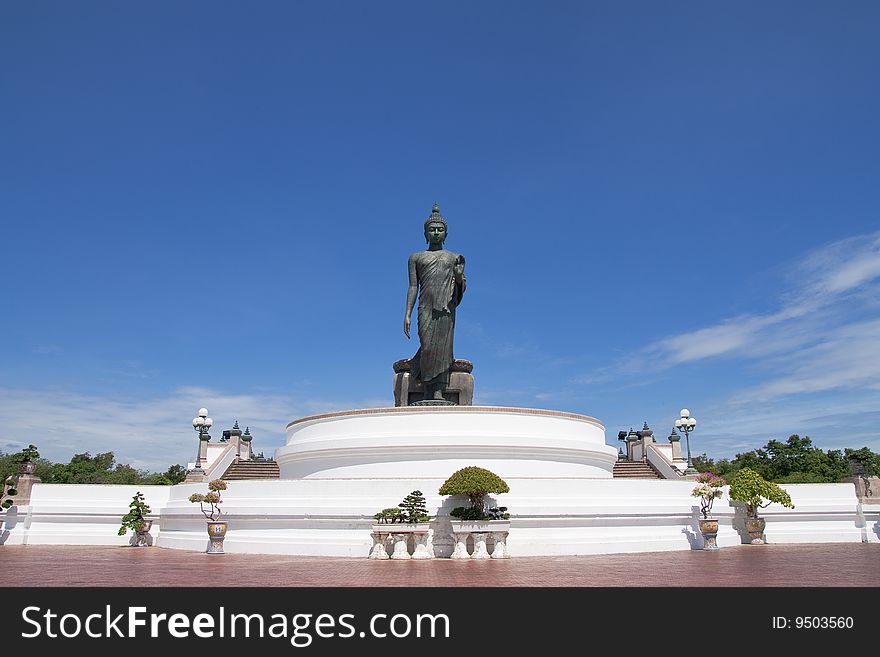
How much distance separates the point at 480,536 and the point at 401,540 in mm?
1611

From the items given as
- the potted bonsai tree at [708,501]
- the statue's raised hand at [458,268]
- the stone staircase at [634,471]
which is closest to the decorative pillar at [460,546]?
the potted bonsai tree at [708,501]

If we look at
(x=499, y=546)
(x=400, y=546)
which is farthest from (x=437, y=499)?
(x=499, y=546)

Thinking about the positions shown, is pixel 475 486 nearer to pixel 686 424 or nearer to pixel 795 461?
pixel 686 424

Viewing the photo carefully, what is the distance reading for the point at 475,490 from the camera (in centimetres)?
1441

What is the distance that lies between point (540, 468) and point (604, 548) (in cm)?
416

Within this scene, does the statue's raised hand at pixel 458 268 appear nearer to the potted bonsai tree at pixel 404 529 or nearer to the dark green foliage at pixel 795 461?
the potted bonsai tree at pixel 404 529

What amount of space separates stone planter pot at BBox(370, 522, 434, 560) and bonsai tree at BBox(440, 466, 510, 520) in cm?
80

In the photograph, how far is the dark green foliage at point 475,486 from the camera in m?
14.4

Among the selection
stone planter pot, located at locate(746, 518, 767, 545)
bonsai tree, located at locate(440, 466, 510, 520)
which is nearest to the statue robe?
bonsai tree, located at locate(440, 466, 510, 520)

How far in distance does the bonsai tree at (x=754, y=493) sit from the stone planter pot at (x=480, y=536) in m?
7.71
